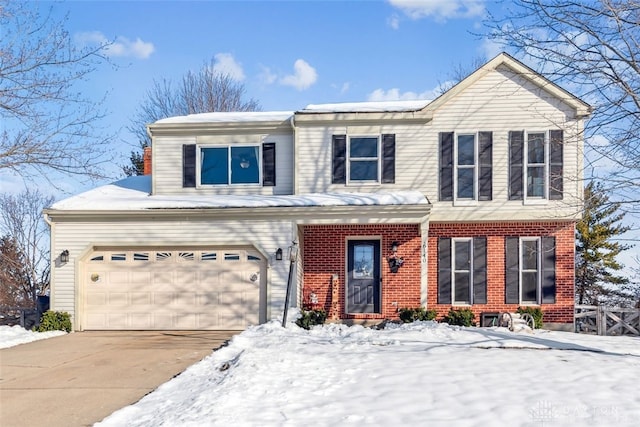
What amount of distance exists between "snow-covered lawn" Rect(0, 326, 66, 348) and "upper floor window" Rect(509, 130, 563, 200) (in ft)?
40.3

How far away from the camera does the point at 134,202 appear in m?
12.8

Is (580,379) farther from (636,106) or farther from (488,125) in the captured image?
(488,125)

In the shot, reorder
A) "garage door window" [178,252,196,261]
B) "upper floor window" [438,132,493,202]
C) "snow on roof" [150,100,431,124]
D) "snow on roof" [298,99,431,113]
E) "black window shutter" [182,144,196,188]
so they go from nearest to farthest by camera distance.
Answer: "garage door window" [178,252,196,261] < "upper floor window" [438,132,493,202] < "snow on roof" [298,99,431,113] < "snow on roof" [150,100,431,124] < "black window shutter" [182,144,196,188]

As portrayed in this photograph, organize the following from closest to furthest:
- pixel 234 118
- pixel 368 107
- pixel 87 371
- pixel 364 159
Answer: pixel 87 371, pixel 364 159, pixel 368 107, pixel 234 118

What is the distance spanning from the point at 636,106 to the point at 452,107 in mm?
5547

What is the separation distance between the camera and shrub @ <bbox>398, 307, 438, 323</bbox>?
40.4ft

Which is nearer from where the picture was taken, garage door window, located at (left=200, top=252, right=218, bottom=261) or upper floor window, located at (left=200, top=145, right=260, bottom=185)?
garage door window, located at (left=200, top=252, right=218, bottom=261)

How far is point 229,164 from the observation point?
558 inches

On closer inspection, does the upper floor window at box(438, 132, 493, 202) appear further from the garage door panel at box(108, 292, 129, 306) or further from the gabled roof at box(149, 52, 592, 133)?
the garage door panel at box(108, 292, 129, 306)

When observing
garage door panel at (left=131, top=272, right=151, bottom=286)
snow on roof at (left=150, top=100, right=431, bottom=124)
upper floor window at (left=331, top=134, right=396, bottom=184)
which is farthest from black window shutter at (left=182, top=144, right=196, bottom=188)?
upper floor window at (left=331, top=134, right=396, bottom=184)

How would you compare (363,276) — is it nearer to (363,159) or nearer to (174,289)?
(363,159)

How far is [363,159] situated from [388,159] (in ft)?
2.28

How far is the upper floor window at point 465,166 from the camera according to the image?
1321 cm

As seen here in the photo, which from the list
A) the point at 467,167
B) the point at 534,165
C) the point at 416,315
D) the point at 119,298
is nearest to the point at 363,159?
the point at 467,167
